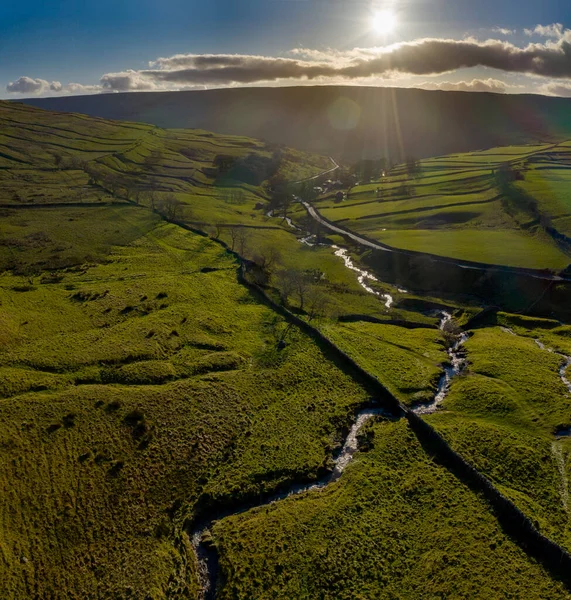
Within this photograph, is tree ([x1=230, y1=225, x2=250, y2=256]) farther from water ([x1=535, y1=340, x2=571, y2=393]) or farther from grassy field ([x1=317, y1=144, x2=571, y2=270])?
water ([x1=535, y1=340, x2=571, y2=393])

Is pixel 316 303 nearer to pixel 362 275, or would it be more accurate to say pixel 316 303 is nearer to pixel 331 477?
pixel 362 275

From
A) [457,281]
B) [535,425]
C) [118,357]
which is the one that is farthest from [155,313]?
[457,281]

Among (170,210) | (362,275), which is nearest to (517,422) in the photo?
(362,275)

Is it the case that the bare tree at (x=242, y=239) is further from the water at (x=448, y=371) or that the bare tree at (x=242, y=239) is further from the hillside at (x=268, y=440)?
the water at (x=448, y=371)

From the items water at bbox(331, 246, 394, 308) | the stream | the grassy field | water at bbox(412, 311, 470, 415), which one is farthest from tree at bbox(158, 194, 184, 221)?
the stream

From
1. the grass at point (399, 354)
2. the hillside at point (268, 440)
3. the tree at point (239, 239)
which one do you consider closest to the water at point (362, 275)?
the hillside at point (268, 440)

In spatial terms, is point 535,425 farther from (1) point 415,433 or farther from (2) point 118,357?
(2) point 118,357
